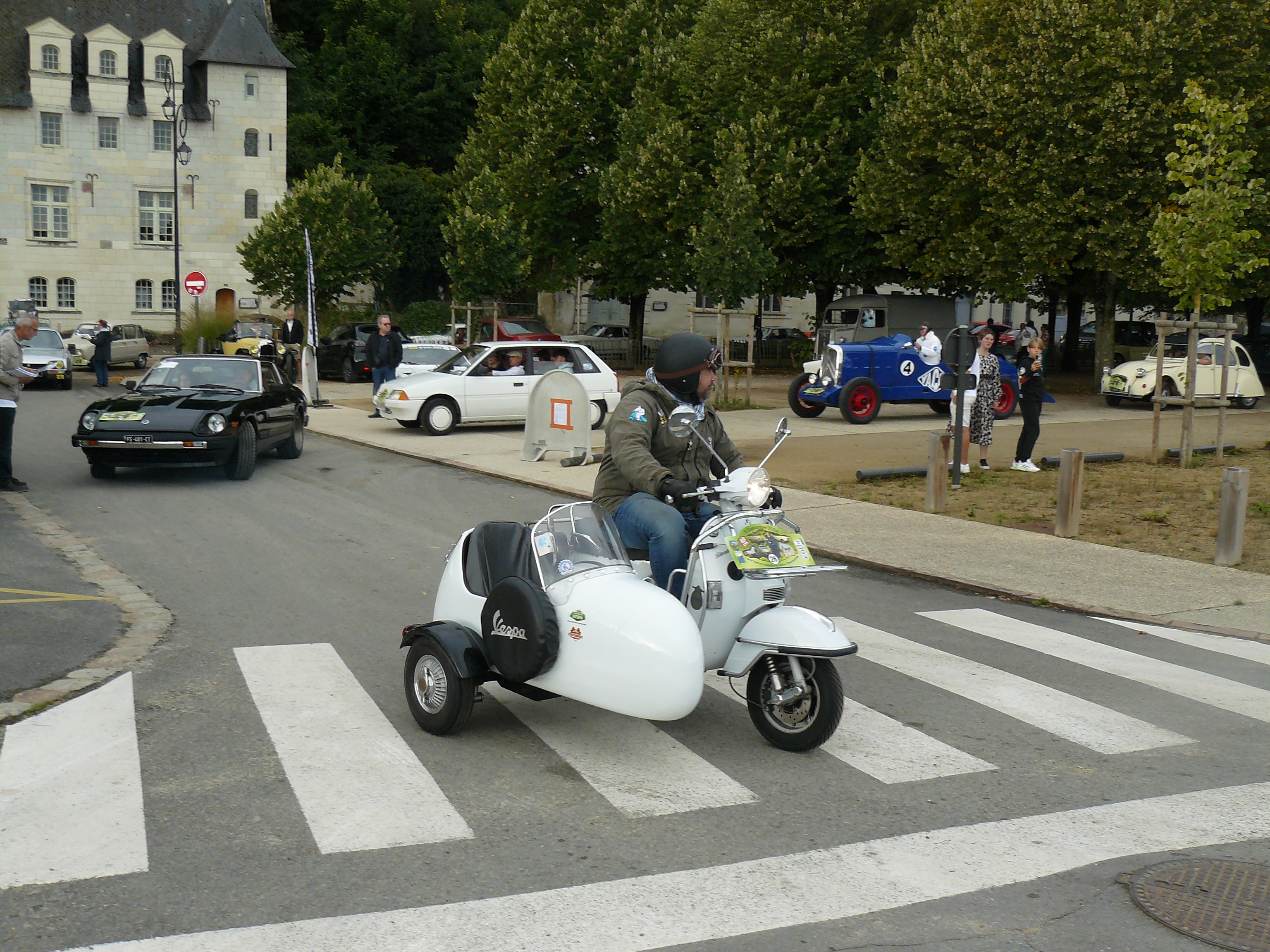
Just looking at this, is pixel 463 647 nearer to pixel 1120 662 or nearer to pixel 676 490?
pixel 676 490

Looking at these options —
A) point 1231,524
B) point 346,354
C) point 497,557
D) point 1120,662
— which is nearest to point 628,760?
point 497,557

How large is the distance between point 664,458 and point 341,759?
7.08 feet

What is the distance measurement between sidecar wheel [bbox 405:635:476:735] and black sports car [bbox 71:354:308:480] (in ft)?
29.2

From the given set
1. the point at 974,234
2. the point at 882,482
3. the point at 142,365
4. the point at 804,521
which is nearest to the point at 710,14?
the point at 974,234

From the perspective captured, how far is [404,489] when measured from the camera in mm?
14773

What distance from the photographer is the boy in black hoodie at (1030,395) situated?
1627cm

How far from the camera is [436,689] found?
19.5ft

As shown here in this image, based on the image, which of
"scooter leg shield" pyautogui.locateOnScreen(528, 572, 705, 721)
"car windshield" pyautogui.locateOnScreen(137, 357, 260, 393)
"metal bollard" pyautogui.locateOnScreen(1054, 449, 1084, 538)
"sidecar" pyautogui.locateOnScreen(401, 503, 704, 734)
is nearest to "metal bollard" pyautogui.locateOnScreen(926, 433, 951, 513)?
"metal bollard" pyautogui.locateOnScreen(1054, 449, 1084, 538)

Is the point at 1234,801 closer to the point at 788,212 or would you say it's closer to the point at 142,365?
the point at 788,212

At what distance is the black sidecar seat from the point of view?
229 inches

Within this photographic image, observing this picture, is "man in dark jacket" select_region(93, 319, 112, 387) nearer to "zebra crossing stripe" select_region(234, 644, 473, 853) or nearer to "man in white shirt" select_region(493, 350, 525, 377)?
"man in white shirt" select_region(493, 350, 525, 377)

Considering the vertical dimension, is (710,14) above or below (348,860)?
above

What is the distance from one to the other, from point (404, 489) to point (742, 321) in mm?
40457

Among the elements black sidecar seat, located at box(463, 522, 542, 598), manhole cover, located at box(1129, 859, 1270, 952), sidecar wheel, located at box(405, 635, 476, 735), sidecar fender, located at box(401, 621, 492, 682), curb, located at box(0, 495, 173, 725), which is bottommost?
curb, located at box(0, 495, 173, 725)
